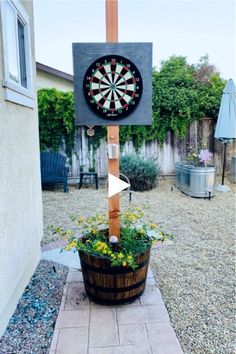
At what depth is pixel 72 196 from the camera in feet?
22.5

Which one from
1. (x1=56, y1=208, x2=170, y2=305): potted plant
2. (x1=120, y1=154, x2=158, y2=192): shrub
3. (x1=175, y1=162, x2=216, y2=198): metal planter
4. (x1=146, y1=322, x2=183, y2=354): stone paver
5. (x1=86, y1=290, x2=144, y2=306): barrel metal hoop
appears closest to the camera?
(x1=146, y1=322, x2=183, y2=354): stone paver

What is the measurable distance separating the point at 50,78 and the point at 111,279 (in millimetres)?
10371

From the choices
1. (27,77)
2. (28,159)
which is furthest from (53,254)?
(27,77)

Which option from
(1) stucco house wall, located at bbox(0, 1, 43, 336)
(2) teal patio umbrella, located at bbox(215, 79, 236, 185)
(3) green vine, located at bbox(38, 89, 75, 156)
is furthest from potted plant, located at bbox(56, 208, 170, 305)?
(3) green vine, located at bbox(38, 89, 75, 156)

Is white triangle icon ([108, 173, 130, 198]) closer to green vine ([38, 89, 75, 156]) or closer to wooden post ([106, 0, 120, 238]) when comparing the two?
wooden post ([106, 0, 120, 238])

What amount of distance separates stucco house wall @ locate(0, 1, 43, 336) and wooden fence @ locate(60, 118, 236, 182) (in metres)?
4.73

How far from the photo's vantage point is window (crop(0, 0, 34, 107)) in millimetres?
2355

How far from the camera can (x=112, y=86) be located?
263cm

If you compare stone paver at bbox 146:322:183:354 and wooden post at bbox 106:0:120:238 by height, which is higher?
wooden post at bbox 106:0:120:238

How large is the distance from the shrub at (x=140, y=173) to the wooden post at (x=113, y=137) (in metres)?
4.55

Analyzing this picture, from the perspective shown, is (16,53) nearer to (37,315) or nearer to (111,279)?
(111,279)

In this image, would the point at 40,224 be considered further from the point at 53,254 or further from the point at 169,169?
the point at 169,169

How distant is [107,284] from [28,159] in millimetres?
1411

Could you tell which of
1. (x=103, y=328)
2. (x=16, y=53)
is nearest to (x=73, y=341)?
(x=103, y=328)
